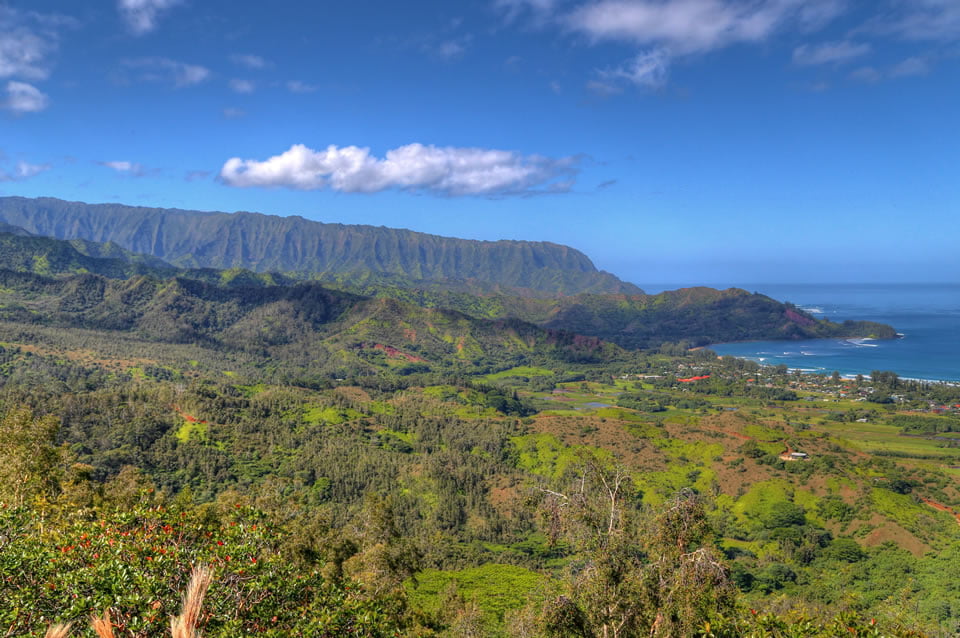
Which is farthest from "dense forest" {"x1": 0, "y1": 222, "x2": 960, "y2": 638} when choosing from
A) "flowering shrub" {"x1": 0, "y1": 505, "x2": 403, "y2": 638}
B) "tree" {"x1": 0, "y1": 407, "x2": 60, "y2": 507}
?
"tree" {"x1": 0, "y1": 407, "x2": 60, "y2": 507}

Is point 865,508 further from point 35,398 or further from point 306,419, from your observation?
point 35,398

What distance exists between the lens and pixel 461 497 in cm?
8050

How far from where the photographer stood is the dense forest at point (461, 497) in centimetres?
1198

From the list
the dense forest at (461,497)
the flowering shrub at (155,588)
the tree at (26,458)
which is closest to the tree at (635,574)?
the dense forest at (461,497)

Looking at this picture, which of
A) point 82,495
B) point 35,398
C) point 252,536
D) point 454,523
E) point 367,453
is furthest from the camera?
point 367,453

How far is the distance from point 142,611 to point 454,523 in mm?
69853

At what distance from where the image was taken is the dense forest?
11977 mm

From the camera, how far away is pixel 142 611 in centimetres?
942

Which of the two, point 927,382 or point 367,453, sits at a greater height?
point 927,382

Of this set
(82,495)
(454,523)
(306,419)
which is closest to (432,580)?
(454,523)

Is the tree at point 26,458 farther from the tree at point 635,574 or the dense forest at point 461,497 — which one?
the tree at point 635,574

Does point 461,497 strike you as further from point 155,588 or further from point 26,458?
point 155,588

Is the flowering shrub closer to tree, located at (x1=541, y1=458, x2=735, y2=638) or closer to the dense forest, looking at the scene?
the dense forest

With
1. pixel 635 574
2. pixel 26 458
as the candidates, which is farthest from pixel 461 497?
pixel 635 574
